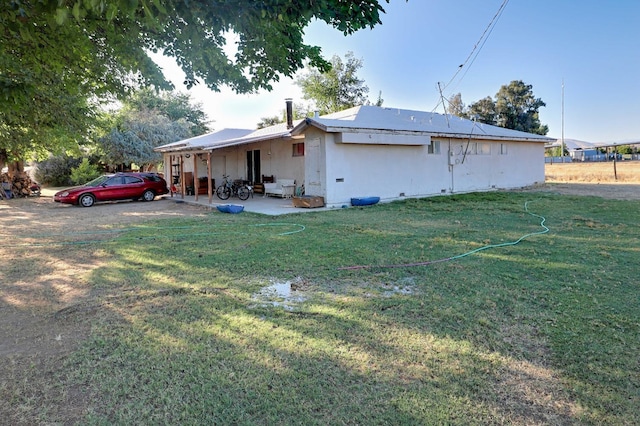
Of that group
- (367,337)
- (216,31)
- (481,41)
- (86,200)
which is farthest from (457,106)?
(367,337)

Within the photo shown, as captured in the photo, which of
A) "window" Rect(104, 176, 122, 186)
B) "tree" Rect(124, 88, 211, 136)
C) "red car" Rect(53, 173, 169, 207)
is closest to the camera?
"red car" Rect(53, 173, 169, 207)

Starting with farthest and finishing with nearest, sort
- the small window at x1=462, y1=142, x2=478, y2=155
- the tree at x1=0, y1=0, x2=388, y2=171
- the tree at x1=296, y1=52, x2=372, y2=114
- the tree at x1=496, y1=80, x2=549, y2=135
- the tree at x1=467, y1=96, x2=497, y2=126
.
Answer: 1. the tree at x1=467, y1=96, x2=497, y2=126
2. the tree at x1=496, y1=80, x2=549, y2=135
3. the tree at x1=296, y1=52, x2=372, y2=114
4. the small window at x1=462, y1=142, x2=478, y2=155
5. the tree at x1=0, y1=0, x2=388, y2=171

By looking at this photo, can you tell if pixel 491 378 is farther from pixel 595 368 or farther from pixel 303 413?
pixel 303 413

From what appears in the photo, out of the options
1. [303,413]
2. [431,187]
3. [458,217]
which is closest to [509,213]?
[458,217]

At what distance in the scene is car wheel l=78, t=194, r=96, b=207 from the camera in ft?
51.8

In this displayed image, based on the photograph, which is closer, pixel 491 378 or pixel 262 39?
pixel 491 378

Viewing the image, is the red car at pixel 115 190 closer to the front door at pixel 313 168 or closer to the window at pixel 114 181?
the window at pixel 114 181

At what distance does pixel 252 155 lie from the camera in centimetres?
1941

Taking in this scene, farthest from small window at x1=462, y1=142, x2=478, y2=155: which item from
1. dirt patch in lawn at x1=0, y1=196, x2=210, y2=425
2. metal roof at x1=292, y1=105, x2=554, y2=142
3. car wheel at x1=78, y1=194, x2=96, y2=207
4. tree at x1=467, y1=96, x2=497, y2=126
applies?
tree at x1=467, y1=96, x2=497, y2=126

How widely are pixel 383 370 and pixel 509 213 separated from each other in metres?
9.86

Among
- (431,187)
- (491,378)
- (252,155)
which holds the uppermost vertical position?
(252,155)

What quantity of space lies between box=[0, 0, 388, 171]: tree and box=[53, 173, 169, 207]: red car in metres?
8.00

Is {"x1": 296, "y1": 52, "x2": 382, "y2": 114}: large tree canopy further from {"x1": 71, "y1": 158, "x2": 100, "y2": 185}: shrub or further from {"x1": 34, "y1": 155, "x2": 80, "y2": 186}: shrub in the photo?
{"x1": 34, "y1": 155, "x2": 80, "y2": 186}: shrub

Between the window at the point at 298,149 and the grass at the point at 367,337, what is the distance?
994cm
